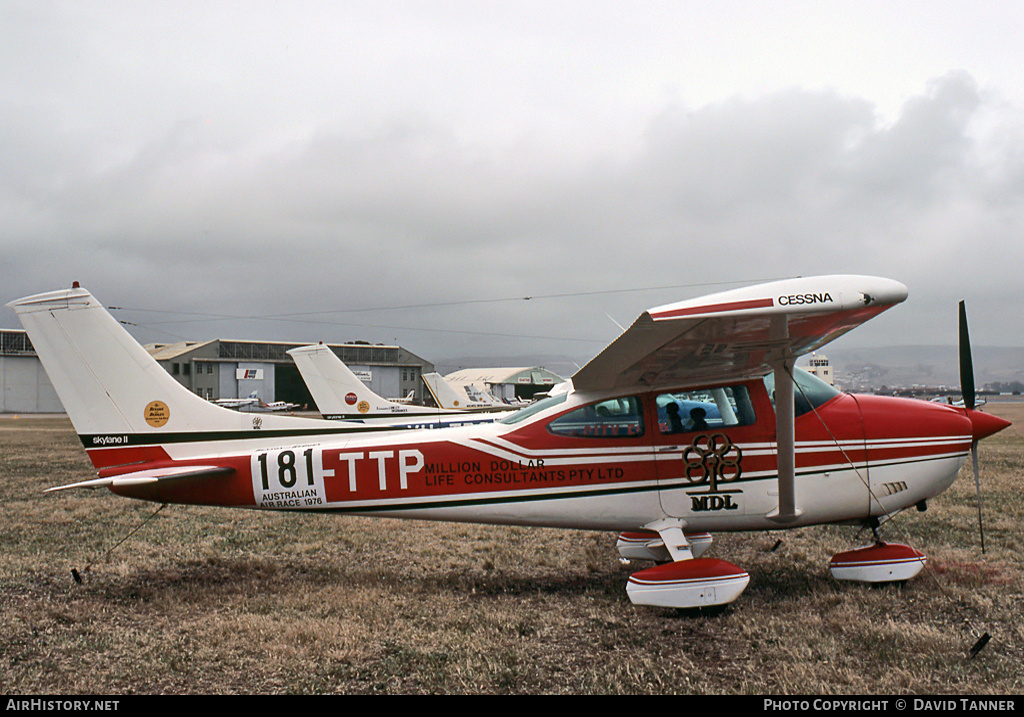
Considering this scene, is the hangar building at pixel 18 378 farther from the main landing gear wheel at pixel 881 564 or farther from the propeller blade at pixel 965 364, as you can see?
the propeller blade at pixel 965 364

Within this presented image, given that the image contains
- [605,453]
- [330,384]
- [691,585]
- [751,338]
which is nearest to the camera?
[751,338]

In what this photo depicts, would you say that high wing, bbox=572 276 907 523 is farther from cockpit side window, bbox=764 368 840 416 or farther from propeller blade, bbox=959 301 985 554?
propeller blade, bbox=959 301 985 554

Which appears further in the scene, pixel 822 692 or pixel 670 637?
pixel 670 637

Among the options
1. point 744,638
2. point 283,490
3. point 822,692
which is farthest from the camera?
point 283,490

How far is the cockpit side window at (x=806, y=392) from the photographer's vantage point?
247 inches

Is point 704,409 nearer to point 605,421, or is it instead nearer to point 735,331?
point 605,421

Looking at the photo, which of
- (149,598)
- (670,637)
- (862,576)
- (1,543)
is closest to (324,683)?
(670,637)

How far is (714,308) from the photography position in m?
4.56

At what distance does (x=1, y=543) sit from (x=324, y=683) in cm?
658

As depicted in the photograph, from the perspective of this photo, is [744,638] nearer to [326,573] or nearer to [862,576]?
[862,576]

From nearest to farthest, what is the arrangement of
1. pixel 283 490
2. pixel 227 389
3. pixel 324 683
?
pixel 324 683 → pixel 283 490 → pixel 227 389

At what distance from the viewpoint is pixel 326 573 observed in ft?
23.4

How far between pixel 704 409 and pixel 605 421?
36.3 inches

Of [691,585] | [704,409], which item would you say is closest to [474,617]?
[691,585]
